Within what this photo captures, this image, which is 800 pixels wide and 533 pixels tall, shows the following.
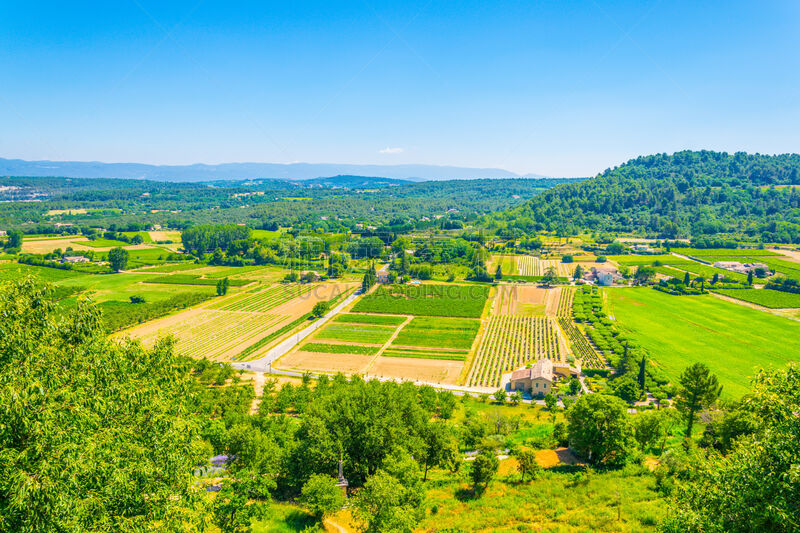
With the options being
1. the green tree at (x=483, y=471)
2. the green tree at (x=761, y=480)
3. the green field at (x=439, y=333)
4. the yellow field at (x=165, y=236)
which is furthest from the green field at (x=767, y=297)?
the yellow field at (x=165, y=236)

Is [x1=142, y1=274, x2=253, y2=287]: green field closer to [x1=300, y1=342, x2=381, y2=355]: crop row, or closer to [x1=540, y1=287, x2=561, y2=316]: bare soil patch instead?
[x1=300, y1=342, x2=381, y2=355]: crop row

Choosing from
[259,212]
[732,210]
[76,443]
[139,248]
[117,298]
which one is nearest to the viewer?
[76,443]

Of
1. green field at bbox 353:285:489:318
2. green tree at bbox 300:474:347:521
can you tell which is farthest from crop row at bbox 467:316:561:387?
green tree at bbox 300:474:347:521

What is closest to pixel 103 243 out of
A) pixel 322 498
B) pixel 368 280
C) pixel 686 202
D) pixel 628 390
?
pixel 368 280

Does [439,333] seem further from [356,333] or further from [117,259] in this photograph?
[117,259]

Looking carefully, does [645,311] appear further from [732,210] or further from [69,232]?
[69,232]

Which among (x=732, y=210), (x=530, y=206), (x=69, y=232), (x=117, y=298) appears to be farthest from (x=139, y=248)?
(x=732, y=210)
